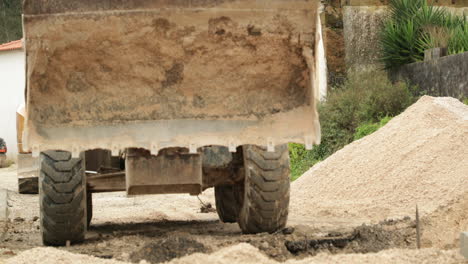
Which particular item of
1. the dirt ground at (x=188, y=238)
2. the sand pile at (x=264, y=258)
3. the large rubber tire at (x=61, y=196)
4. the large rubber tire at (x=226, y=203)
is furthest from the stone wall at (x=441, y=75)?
the sand pile at (x=264, y=258)

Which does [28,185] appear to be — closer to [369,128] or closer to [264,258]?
[369,128]

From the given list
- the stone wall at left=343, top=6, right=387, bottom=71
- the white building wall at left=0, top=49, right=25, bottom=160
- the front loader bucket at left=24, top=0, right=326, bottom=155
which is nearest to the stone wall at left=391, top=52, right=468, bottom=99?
the stone wall at left=343, top=6, right=387, bottom=71

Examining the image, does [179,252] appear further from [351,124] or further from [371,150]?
[351,124]

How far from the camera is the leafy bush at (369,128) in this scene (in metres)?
13.2

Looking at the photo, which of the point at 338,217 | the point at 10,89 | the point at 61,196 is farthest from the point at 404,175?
the point at 10,89

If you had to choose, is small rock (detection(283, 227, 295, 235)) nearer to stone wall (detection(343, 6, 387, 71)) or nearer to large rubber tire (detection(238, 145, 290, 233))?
large rubber tire (detection(238, 145, 290, 233))

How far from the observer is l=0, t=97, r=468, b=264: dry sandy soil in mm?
5191

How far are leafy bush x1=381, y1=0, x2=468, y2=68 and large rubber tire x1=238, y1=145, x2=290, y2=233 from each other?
8738 millimetres

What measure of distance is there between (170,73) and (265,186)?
122 centimetres

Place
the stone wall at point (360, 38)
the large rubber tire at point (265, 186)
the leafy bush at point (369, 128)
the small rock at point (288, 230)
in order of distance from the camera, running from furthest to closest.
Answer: the stone wall at point (360, 38)
the leafy bush at point (369, 128)
the small rock at point (288, 230)
the large rubber tire at point (265, 186)

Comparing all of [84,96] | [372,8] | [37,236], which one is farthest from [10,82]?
[84,96]

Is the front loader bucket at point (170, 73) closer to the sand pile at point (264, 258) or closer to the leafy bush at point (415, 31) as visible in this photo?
the sand pile at point (264, 258)

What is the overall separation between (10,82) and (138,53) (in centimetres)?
2340

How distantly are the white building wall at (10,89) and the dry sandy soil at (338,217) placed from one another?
46.9 feet
